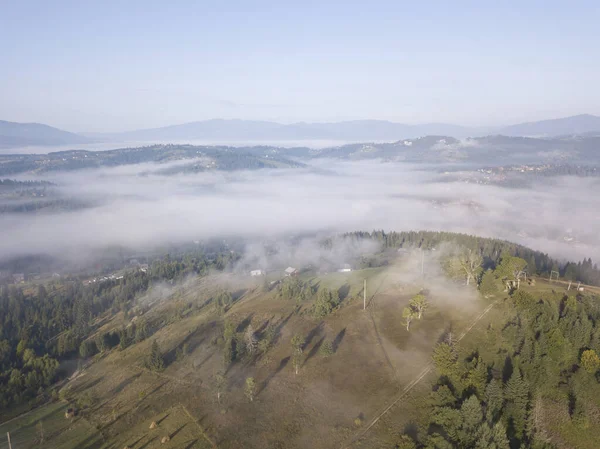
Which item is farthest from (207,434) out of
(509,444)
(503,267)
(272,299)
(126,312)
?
(126,312)

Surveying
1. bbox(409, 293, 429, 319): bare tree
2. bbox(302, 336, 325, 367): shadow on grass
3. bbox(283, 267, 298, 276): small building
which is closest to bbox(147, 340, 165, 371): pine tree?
bbox(302, 336, 325, 367): shadow on grass

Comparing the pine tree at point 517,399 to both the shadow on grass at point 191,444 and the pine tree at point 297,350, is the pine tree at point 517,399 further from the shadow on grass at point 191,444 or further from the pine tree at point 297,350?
the shadow on grass at point 191,444

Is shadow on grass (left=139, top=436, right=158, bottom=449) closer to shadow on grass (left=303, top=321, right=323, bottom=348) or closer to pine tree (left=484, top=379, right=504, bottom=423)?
shadow on grass (left=303, top=321, right=323, bottom=348)

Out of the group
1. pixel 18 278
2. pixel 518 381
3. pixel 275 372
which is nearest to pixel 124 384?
pixel 275 372

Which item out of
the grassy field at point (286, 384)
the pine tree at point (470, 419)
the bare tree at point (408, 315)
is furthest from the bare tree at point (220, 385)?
the pine tree at point (470, 419)

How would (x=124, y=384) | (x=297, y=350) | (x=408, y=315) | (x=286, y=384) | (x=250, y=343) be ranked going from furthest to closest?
(x=250, y=343) < (x=124, y=384) < (x=408, y=315) < (x=297, y=350) < (x=286, y=384)

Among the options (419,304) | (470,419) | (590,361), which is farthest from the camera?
(419,304)

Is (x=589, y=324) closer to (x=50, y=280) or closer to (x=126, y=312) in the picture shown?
(x=126, y=312)

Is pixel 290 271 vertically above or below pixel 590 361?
below

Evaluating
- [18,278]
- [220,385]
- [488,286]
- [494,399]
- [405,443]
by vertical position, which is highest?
[488,286]

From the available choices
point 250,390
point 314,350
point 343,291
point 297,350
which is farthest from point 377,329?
point 250,390

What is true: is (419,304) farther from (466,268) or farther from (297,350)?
(297,350)

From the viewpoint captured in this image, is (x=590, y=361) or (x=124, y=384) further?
(x=124, y=384)
